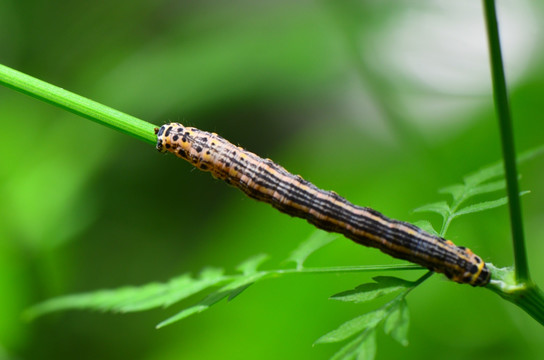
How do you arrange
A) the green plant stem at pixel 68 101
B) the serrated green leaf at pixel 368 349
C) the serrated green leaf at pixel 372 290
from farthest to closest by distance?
the green plant stem at pixel 68 101 → the serrated green leaf at pixel 372 290 → the serrated green leaf at pixel 368 349

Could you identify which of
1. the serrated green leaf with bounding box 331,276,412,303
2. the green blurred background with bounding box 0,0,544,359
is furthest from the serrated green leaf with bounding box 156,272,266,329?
the green blurred background with bounding box 0,0,544,359

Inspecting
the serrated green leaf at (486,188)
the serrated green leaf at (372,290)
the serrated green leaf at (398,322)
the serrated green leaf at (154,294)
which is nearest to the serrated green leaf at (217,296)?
the serrated green leaf at (154,294)

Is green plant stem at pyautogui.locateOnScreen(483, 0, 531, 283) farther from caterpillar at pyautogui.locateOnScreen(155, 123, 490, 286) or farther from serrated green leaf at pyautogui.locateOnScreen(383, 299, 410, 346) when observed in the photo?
caterpillar at pyautogui.locateOnScreen(155, 123, 490, 286)

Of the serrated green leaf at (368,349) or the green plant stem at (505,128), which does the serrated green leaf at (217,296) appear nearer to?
the serrated green leaf at (368,349)

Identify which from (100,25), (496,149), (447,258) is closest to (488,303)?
(496,149)

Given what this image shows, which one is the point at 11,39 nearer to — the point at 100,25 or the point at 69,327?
the point at 100,25

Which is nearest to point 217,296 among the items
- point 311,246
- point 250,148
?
point 311,246

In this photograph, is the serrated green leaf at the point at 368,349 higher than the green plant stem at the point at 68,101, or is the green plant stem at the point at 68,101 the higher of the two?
the green plant stem at the point at 68,101
